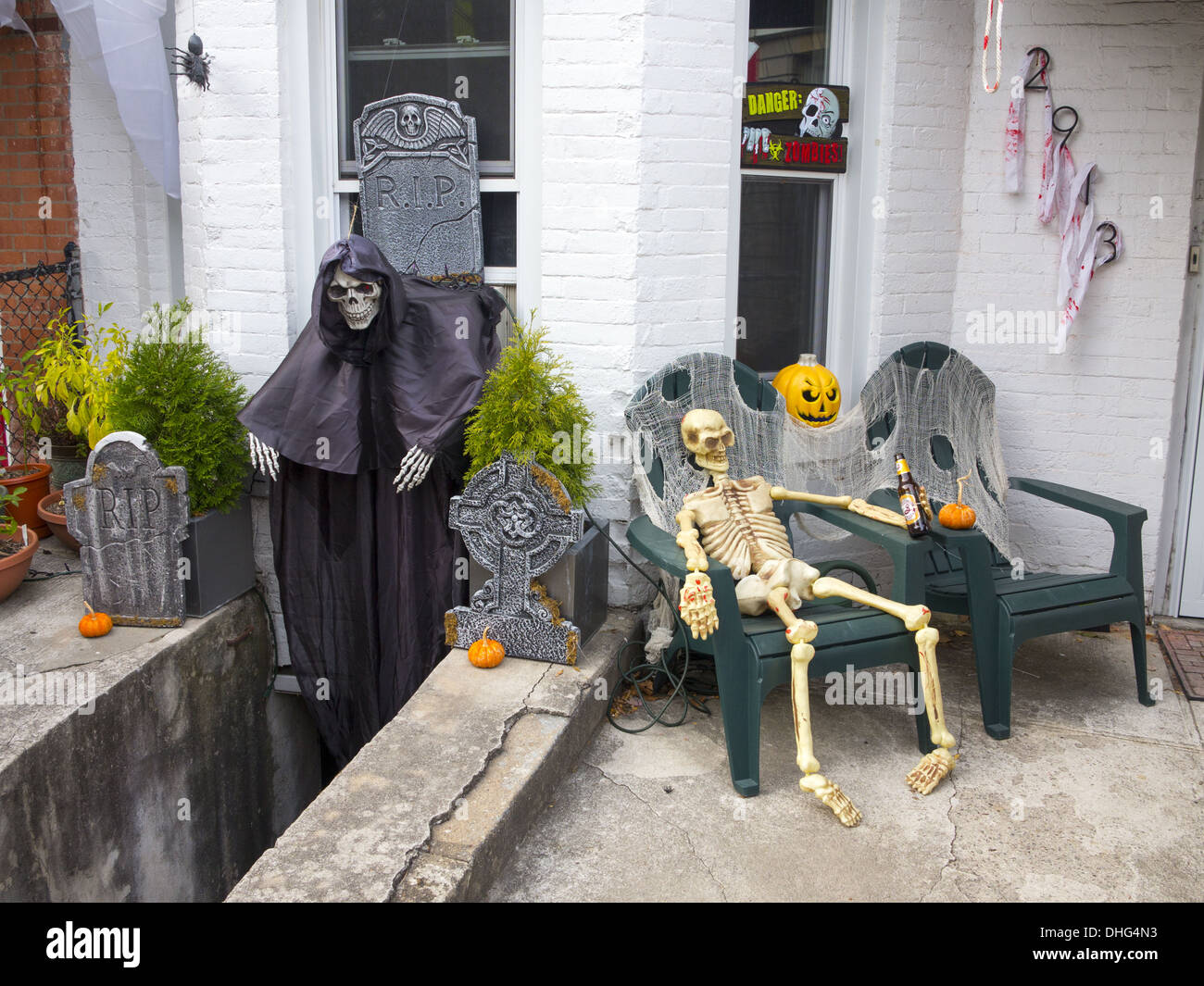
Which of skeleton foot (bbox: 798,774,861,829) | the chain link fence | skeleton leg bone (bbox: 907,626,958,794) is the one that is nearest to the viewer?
skeleton foot (bbox: 798,774,861,829)

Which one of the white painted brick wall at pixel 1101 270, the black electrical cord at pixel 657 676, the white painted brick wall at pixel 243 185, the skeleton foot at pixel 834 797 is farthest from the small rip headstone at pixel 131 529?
the white painted brick wall at pixel 1101 270

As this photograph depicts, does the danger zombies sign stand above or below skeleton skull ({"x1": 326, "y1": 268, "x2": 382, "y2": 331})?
above

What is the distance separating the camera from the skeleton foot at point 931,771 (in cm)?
353

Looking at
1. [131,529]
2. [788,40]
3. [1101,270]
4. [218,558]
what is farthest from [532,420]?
[1101,270]

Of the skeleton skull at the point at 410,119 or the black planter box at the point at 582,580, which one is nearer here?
the black planter box at the point at 582,580

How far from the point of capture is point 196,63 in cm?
460

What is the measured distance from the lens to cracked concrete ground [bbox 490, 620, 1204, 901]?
10.1 ft

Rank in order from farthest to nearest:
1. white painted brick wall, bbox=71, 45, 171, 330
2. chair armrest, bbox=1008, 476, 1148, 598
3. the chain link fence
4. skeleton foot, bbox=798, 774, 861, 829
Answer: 1. the chain link fence
2. white painted brick wall, bbox=71, 45, 171, 330
3. chair armrest, bbox=1008, 476, 1148, 598
4. skeleton foot, bbox=798, 774, 861, 829

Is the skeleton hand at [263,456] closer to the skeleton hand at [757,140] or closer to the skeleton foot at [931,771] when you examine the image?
the skeleton hand at [757,140]

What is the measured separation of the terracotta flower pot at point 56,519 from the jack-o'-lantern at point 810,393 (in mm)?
3440

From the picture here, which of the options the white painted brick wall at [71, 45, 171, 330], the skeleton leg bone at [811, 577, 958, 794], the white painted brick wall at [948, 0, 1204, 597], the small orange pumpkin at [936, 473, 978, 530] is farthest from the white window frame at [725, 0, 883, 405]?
the white painted brick wall at [71, 45, 171, 330]

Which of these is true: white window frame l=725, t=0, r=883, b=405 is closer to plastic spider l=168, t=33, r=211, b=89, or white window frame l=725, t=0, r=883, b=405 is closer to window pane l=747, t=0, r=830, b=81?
window pane l=747, t=0, r=830, b=81

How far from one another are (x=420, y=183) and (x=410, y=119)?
0.87 ft

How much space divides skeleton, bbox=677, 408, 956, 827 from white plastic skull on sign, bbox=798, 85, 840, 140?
5.05 ft
